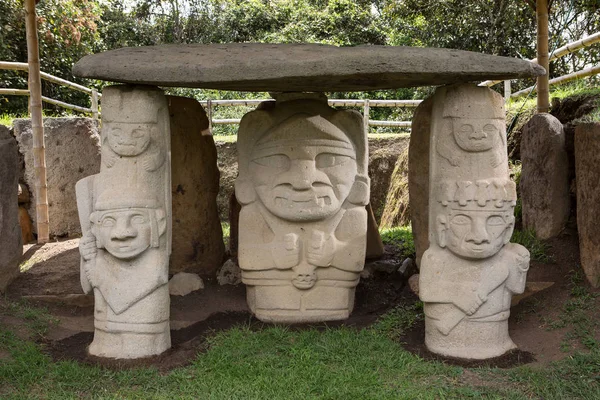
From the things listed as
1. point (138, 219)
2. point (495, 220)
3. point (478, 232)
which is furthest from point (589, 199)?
point (138, 219)

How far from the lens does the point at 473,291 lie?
4.20 metres

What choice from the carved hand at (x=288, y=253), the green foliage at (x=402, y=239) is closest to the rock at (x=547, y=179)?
the green foliage at (x=402, y=239)

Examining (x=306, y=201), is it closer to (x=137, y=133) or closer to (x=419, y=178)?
(x=419, y=178)

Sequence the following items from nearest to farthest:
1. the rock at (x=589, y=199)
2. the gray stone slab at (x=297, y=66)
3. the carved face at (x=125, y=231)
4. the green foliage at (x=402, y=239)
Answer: the gray stone slab at (x=297, y=66) < the carved face at (x=125, y=231) < the rock at (x=589, y=199) < the green foliage at (x=402, y=239)

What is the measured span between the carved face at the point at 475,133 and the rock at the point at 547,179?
5.68ft

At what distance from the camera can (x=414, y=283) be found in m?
5.80

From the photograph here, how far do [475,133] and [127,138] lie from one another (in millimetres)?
2365

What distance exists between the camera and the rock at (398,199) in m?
8.68

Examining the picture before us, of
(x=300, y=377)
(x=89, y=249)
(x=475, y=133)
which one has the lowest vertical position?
(x=300, y=377)

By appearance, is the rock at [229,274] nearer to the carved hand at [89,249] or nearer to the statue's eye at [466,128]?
the carved hand at [89,249]

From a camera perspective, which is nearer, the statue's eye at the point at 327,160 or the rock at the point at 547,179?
the statue's eye at the point at 327,160

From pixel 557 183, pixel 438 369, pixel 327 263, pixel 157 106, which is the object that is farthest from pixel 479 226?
pixel 157 106

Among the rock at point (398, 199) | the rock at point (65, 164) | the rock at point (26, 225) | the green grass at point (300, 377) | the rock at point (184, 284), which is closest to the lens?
the green grass at point (300, 377)

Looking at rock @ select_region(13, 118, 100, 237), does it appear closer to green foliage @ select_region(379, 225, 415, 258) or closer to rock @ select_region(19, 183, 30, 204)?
rock @ select_region(19, 183, 30, 204)
